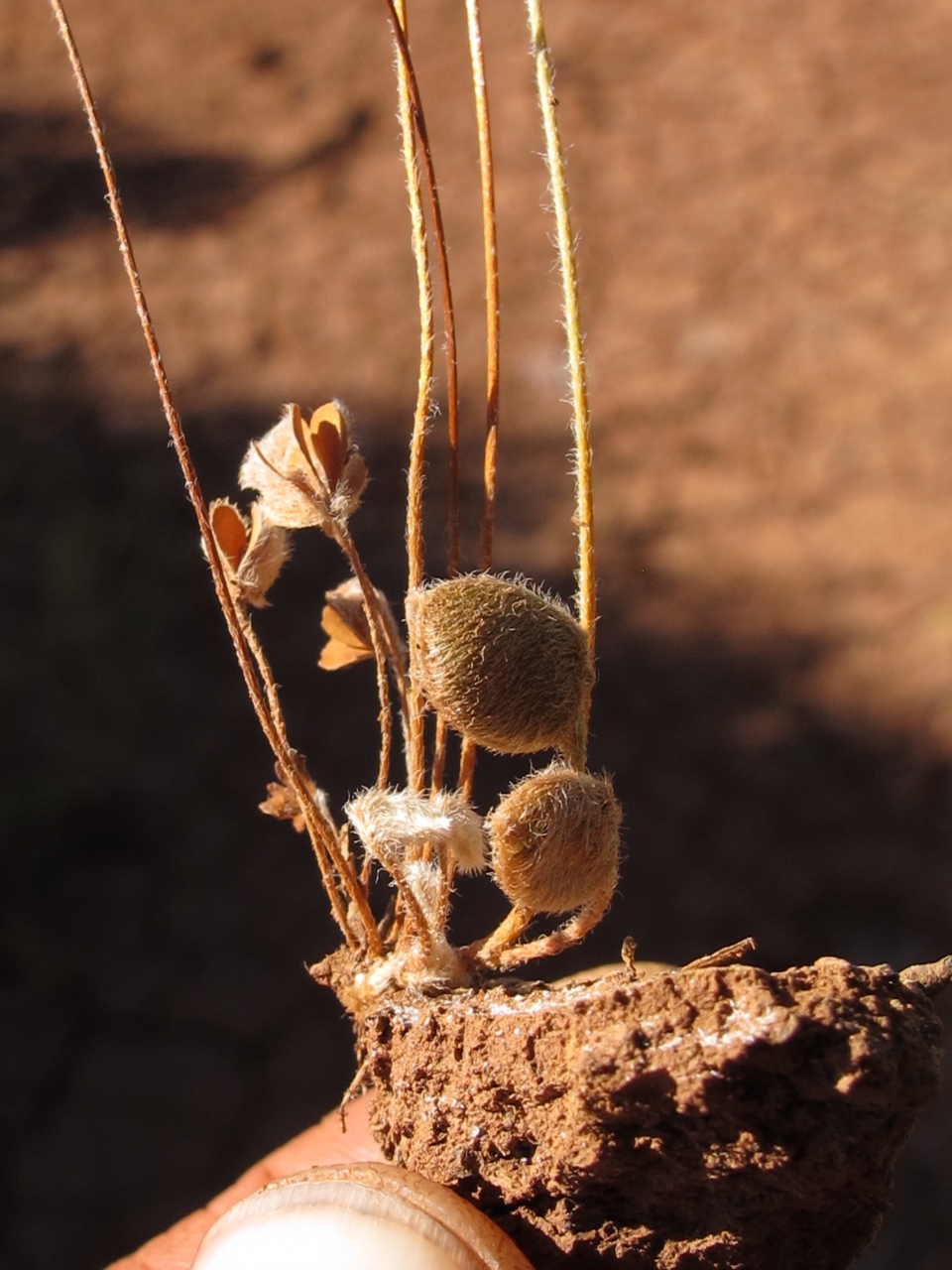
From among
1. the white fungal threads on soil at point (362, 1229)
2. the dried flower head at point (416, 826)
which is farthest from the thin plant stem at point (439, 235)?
the white fungal threads on soil at point (362, 1229)

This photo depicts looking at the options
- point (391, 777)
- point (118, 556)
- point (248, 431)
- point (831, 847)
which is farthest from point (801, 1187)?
point (248, 431)

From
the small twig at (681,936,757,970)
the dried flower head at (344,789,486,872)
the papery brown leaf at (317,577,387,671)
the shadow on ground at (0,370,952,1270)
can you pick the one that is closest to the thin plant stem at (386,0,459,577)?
the papery brown leaf at (317,577,387,671)

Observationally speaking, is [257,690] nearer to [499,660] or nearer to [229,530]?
[229,530]

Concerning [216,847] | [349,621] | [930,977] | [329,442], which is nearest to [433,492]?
[216,847]

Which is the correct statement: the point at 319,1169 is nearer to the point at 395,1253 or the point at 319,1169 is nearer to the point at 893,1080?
the point at 395,1253

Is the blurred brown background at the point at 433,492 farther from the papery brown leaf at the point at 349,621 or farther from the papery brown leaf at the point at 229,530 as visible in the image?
the papery brown leaf at the point at 229,530

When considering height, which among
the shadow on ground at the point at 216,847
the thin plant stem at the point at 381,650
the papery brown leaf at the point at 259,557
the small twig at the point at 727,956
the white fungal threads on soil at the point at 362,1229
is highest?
the papery brown leaf at the point at 259,557
